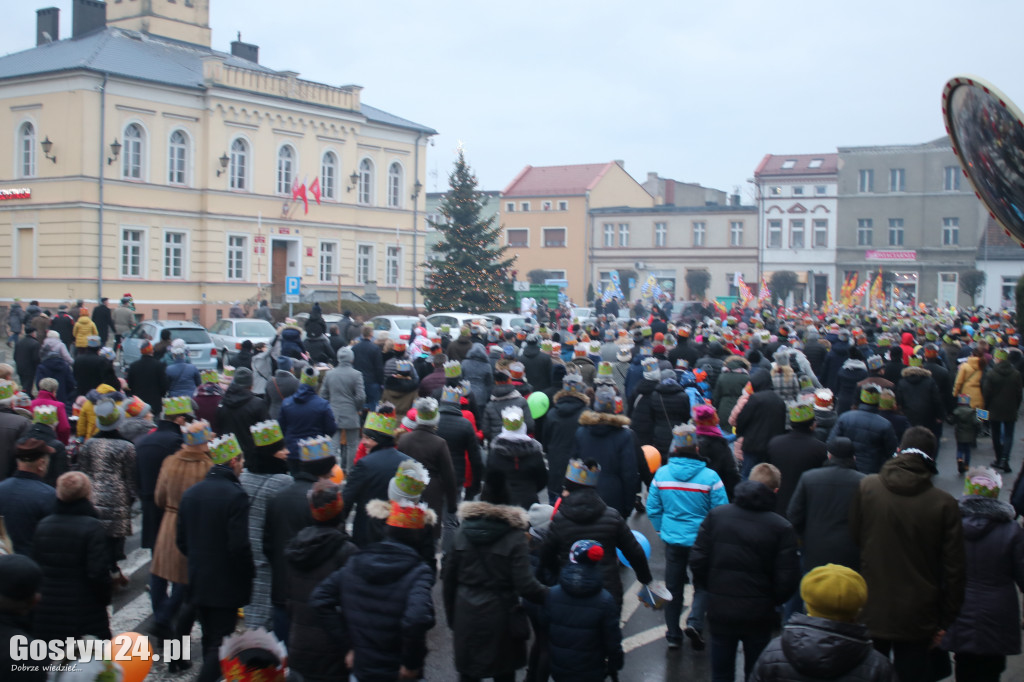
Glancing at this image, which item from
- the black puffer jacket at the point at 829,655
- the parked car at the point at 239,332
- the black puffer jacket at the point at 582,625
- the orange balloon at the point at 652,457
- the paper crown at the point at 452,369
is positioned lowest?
the black puffer jacket at the point at 582,625

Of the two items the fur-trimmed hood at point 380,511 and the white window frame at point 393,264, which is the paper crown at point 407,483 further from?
the white window frame at point 393,264

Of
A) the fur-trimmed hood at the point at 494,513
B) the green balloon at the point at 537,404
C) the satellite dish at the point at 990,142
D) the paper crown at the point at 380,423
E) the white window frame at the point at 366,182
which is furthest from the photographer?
the white window frame at the point at 366,182

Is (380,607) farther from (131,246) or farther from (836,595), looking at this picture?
(131,246)

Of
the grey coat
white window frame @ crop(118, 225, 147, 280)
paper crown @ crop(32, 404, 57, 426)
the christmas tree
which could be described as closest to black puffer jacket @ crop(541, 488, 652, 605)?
paper crown @ crop(32, 404, 57, 426)

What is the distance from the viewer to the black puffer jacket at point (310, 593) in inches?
209

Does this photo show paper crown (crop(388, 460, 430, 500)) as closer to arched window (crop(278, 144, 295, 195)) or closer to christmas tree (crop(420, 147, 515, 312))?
christmas tree (crop(420, 147, 515, 312))

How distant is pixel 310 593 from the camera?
5.46 m

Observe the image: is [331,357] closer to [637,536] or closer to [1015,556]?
[637,536]

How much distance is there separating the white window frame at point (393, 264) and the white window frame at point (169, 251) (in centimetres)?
1061

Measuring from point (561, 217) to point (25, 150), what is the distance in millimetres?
41454

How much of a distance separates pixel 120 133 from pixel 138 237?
3999 millimetres

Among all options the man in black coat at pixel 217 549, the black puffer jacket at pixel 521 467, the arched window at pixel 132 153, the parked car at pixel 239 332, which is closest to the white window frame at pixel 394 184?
the arched window at pixel 132 153

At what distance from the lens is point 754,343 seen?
14883 mm

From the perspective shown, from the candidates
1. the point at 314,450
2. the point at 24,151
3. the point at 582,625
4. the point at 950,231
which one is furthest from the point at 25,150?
the point at 950,231
